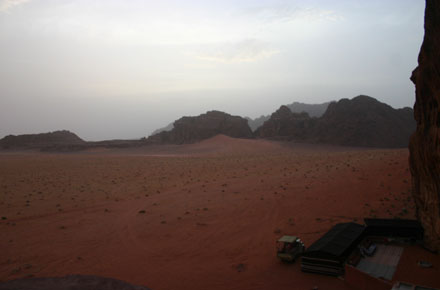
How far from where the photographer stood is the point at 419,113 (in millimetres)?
9141

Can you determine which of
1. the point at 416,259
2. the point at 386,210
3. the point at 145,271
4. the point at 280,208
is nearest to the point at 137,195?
the point at 280,208

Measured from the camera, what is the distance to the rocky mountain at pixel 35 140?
60719 millimetres

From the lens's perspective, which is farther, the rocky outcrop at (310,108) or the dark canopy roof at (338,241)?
the rocky outcrop at (310,108)

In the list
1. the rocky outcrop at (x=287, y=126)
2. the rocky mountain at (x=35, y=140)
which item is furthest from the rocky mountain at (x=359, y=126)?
the rocky mountain at (x=35, y=140)

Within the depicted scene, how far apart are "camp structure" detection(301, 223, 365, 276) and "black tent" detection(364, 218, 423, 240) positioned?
114 centimetres

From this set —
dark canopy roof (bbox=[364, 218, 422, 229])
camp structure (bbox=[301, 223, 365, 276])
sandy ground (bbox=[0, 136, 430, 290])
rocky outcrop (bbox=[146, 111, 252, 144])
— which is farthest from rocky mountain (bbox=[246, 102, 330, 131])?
camp structure (bbox=[301, 223, 365, 276])

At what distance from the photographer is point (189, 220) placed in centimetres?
1292

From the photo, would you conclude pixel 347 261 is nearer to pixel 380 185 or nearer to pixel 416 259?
pixel 416 259

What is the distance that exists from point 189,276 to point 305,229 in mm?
4793

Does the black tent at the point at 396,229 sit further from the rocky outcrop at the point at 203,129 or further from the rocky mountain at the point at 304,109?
the rocky mountain at the point at 304,109

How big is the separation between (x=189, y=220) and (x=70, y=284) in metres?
7.04

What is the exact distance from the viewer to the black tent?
9.10 meters

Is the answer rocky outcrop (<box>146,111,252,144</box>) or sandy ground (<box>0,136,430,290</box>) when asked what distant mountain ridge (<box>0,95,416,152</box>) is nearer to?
rocky outcrop (<box>146,111,252,144</box>)

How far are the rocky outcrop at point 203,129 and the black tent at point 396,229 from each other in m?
51.8
